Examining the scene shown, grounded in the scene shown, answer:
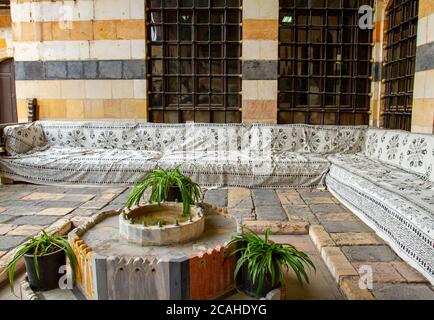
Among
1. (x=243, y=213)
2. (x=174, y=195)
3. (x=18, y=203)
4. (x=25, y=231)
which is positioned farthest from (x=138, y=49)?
(x=174, y=195)

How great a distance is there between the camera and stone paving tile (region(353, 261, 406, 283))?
2.50 meters

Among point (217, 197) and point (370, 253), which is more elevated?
point (217, 197)

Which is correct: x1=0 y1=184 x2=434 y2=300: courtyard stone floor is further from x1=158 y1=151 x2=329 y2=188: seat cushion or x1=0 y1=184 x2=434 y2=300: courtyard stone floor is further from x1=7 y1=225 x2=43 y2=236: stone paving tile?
x1=158 y1=151 x2=329 y2=188: seat cushion

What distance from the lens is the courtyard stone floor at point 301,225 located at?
242 cm

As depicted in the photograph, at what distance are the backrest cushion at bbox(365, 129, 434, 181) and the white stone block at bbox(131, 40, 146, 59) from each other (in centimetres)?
353

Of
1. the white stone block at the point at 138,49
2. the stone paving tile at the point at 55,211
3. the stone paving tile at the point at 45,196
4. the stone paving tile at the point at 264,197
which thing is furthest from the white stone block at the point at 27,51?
the stone paving tile at the point at 264,197

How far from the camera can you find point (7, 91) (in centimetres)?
820

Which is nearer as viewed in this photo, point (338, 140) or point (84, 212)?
point (84, 212)

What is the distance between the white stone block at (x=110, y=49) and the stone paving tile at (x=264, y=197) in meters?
2.91

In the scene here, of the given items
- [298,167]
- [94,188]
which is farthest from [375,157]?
[94,188]

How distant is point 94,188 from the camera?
4980 millimetres

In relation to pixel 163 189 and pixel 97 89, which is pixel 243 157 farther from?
pixel 97 89

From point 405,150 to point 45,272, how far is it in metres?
3.73

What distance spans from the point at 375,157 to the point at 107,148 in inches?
149
